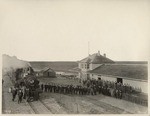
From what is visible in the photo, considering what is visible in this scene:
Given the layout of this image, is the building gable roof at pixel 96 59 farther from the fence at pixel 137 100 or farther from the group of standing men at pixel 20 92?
the group of standing men at pixel 20 92

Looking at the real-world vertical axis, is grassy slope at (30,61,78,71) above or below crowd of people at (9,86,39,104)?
above

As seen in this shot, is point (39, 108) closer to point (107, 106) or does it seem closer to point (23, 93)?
point (23, 93)

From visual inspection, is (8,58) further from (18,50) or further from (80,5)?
(80,5)

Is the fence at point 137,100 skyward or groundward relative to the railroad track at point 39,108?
skyward

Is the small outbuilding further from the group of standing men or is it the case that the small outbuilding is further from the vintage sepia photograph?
the group of standing men

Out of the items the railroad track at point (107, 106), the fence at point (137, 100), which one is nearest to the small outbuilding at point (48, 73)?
the railroad track at point (107, 106)

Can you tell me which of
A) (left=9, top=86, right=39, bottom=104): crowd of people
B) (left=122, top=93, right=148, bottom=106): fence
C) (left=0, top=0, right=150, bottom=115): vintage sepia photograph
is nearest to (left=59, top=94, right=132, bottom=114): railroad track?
(left=0, top=0, right=150, bottom=115): vintage sepia photograph

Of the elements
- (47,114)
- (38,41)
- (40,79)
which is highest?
(38,41)

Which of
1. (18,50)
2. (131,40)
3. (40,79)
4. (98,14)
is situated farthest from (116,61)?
(18,50)
